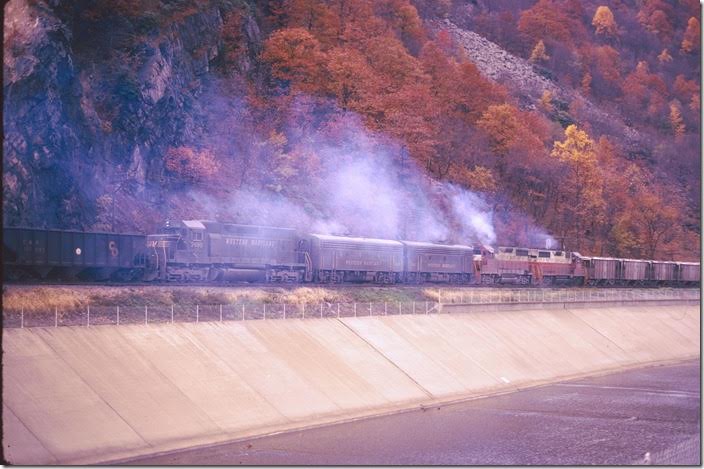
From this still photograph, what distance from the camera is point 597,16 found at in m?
168

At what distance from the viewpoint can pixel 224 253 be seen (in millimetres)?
45406

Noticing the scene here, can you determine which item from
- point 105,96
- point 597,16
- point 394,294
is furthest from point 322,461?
point 597,16

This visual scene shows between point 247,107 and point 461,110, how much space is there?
125 feet

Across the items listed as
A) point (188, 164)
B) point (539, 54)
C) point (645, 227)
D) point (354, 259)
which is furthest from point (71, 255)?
point (539, 54)

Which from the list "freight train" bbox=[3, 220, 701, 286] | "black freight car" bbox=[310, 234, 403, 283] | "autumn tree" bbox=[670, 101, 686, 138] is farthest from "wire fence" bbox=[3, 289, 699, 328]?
"autumn tree" bbox=[670, 101, 686, 138]

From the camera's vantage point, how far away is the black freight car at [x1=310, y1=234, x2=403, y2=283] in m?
52.4

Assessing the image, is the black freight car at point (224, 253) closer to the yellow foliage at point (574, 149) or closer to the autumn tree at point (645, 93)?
the yellow foliage at point (574, 149)

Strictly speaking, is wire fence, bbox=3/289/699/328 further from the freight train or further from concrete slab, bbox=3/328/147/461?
the freight train

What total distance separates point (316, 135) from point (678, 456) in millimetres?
52685

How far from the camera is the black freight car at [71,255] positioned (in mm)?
36656

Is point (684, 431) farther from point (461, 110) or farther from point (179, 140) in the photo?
point (461, 110)

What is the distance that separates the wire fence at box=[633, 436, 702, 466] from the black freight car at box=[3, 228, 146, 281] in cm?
2379

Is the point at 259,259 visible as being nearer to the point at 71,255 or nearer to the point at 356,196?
the point at 71,255

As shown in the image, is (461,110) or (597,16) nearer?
(461,110)
